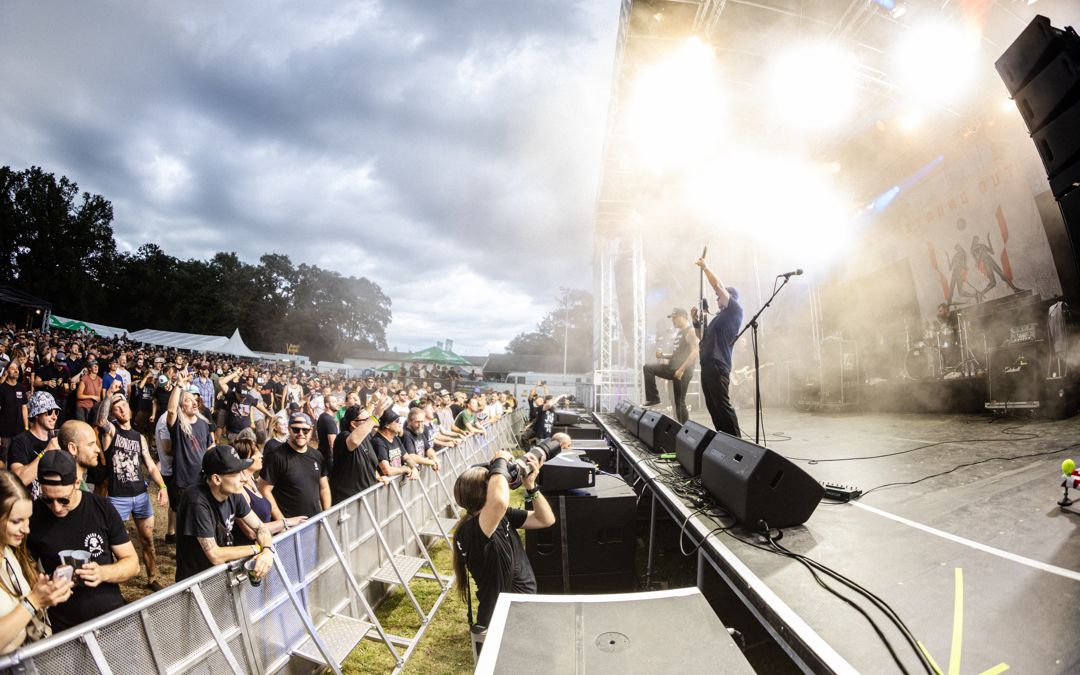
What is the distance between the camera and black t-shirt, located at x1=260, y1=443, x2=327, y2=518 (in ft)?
13.9

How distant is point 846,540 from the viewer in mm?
2443

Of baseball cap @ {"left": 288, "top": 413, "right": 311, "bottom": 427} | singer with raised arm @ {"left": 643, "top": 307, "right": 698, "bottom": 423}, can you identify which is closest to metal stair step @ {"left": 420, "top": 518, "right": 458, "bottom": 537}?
baseball cap @ {"left": 288, "top": 413, "right": 311, "bottom": 427}

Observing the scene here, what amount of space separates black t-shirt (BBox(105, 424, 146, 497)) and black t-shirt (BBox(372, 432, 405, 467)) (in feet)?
7.38

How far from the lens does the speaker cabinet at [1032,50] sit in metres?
2.72

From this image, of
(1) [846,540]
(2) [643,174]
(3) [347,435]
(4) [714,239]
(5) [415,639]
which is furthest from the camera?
(4) [714,239]

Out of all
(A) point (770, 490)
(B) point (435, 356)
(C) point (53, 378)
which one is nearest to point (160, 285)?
(B) point (435, 356)

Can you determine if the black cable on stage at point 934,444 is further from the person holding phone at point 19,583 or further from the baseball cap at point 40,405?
the baseball cap at point 40,405

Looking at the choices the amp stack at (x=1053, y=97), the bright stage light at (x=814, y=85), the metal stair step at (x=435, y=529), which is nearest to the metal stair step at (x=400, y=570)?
the metal stair step at (x=435, y=529)

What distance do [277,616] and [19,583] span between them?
1.34m

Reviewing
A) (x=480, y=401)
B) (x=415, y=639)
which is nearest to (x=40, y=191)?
(x=480, y=401)

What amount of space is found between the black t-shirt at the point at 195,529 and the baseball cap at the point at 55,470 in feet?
1.92

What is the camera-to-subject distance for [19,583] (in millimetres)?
2182

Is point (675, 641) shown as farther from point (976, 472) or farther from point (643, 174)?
point (643, 174)

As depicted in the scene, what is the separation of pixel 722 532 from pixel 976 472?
7.54 ft
